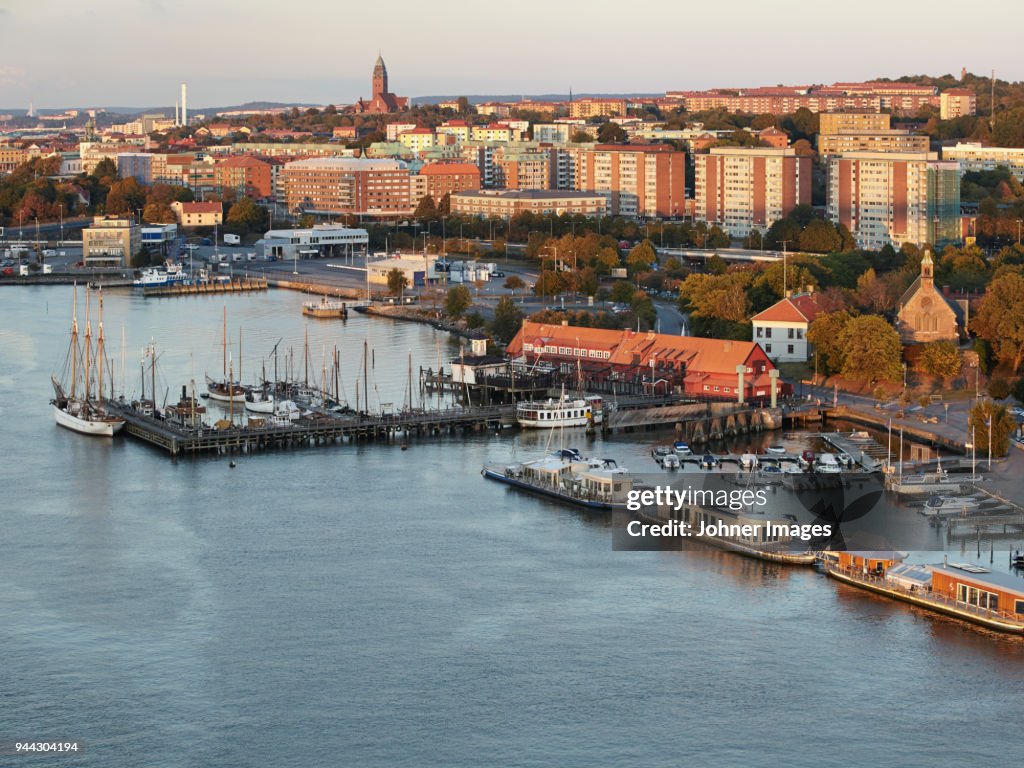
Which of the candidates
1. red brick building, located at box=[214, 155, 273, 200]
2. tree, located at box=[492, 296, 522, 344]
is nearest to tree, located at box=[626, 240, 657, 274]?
tree, located at box=[492, 296, 522, 344]

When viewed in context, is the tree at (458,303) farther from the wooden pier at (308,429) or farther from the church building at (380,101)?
the church building at (380,101)

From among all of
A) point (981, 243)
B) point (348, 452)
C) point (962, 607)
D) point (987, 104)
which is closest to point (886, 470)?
point (962, 607)

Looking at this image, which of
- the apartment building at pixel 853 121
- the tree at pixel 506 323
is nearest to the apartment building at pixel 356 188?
the apartment building at pixel 853 121

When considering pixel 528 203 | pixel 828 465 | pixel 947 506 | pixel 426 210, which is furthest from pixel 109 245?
pixel 947 506

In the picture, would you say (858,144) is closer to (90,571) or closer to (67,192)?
(67,192)

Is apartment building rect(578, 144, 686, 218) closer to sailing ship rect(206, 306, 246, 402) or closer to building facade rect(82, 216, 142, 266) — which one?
building facade rect(82, 216, 142, 266)

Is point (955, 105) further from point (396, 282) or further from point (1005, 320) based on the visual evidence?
point (1005, 320)
